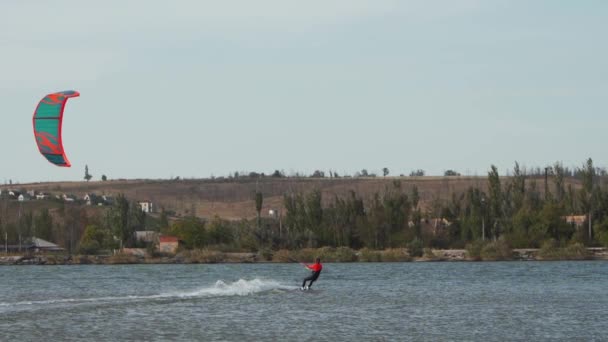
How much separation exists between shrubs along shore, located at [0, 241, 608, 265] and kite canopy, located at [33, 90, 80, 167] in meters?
60.3

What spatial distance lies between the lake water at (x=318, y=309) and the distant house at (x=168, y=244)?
41291 millimetres

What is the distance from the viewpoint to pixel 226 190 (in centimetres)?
19050

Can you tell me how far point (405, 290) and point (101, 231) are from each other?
6594cm

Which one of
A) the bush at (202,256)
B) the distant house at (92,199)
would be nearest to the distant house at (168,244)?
the bush at (202,256)

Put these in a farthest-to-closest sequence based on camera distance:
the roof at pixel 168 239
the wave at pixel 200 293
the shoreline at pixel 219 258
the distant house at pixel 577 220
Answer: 1. the roof at pixel 168 239
2. the distant house at pixel 577 220
3. the shoreline at pixel 219 258
4. the wave at pixel 200 293

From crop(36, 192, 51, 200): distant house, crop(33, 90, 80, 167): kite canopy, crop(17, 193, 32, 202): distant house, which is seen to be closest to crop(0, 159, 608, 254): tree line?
crop(17, 193, 32, 202): distant house

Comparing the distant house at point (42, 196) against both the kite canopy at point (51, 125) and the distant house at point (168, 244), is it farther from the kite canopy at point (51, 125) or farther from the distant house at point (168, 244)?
the kite canopy at point (51, 125)

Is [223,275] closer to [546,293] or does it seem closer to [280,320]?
[546,293]

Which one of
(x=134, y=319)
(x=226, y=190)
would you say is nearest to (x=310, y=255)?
(x=134, y=319)

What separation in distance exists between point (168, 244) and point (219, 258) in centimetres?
977

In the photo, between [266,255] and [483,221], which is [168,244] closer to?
[266,255]

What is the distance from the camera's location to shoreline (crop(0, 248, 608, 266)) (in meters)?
93.1

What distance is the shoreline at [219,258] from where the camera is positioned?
93.1 meters

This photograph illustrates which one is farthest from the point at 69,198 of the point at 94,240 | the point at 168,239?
the point at 168,239
